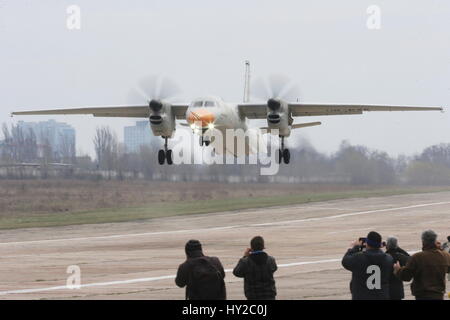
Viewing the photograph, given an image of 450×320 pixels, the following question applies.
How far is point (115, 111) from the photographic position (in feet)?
142

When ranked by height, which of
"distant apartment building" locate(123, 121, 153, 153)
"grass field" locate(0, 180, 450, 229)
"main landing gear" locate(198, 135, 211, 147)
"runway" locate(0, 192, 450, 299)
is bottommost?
"runway" locate(0, 192, 450, 299)

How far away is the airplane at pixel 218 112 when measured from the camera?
35656mm

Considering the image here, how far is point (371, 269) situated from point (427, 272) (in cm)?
84

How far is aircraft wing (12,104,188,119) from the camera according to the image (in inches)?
1629

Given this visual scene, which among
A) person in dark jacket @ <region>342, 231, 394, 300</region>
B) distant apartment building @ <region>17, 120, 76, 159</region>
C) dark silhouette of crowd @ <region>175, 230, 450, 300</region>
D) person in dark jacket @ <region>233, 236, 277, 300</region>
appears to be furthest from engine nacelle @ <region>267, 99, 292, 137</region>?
person in dark jacket @ <region>233, 236, 277, 300</region>

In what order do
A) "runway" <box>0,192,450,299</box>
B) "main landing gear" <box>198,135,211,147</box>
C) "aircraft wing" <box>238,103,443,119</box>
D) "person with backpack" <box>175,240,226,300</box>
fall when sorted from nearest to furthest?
"person with backpack" <box>175,240,226,300</box>
"runway" <box>0,192,450,299</box>
"main landing gear" <box>198,135,211,147</box>
"aircraft wing" <box>238,103,443,119</box>

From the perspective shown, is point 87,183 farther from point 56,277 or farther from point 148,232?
point 56,277

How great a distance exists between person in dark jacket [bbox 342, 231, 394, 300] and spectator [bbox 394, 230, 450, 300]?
29cm

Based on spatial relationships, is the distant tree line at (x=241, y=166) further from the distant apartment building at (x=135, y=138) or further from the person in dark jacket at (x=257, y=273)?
the person in dark jacket at (x=257, y=273)

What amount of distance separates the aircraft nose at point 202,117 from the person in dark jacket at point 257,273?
2289 cm

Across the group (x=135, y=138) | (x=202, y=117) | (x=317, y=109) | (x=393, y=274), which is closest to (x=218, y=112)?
(x=202, y=117)

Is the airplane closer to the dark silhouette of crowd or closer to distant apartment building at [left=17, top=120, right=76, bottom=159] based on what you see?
distant apartment building at [left=17, top=120, right=76, bottom=159]

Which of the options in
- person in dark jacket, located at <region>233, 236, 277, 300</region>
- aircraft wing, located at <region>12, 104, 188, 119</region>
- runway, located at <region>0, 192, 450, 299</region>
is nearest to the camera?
person in dark jacket, located at <region>233, 236, 277, 300</region>
